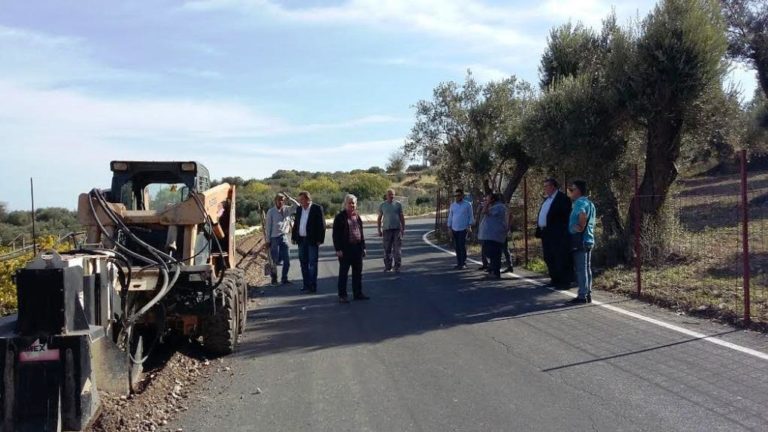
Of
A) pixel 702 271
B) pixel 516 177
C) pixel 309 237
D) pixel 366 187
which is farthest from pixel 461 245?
pixel 366 187

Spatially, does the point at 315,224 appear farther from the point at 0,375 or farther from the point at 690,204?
the point at 690,204

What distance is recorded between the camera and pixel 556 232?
1189cm

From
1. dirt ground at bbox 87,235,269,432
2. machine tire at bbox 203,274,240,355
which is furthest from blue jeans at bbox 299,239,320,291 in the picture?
machine tire at bbox 203,274,240,355

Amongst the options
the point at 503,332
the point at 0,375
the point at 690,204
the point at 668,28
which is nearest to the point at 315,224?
the point at 503,332

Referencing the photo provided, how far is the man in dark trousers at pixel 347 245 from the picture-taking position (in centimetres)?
1146

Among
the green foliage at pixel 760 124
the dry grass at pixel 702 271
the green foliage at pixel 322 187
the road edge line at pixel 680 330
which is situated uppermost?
the green foliage at pixel 760 124

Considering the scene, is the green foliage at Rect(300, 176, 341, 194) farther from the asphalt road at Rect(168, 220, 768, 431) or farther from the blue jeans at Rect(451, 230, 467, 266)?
the asphalt road at Rect(168, 220, 768, 431)

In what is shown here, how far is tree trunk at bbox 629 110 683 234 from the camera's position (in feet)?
43.6

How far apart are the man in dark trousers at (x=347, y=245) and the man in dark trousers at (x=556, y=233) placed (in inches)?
126

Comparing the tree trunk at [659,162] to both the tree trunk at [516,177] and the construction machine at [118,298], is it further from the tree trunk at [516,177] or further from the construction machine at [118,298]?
the tree trunk at [516,177]

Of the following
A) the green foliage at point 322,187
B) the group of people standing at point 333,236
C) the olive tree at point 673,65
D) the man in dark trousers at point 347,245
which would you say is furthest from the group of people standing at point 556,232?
the green foliage at point 322,187

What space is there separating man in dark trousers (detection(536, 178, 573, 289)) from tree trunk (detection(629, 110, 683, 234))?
213cm

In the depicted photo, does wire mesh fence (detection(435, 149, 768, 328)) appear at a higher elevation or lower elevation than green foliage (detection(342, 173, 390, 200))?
lower

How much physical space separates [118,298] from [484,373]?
3467 mm
